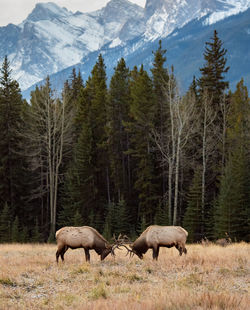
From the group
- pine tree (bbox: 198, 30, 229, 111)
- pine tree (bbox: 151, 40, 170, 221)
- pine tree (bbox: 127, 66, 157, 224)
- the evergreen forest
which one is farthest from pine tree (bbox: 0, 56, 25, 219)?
pine tree (bbox: 198, 30, 229, 111)

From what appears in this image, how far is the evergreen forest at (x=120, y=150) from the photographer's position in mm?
28500

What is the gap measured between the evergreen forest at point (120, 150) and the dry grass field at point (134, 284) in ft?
49.0

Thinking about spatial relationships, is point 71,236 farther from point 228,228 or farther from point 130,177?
point 130,177

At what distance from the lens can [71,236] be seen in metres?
12.2

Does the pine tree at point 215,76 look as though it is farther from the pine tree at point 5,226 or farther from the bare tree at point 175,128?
the pine tree at point 5,226

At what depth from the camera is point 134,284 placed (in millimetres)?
8602

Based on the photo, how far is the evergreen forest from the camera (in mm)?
28500

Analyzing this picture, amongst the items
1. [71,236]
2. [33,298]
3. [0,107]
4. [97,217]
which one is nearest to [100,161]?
[97,217]

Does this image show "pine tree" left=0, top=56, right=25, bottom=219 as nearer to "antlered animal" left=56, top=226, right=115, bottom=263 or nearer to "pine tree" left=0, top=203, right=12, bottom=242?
"pine tree" left=0, top=203, right=12, bottom=242

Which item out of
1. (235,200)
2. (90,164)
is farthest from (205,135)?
(90,164)

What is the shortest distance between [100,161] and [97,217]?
5.18 m

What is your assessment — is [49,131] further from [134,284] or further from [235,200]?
[134,284]

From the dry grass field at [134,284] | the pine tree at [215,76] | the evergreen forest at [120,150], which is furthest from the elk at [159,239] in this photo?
the pine tree at [215,76]

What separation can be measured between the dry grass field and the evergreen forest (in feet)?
49.0
